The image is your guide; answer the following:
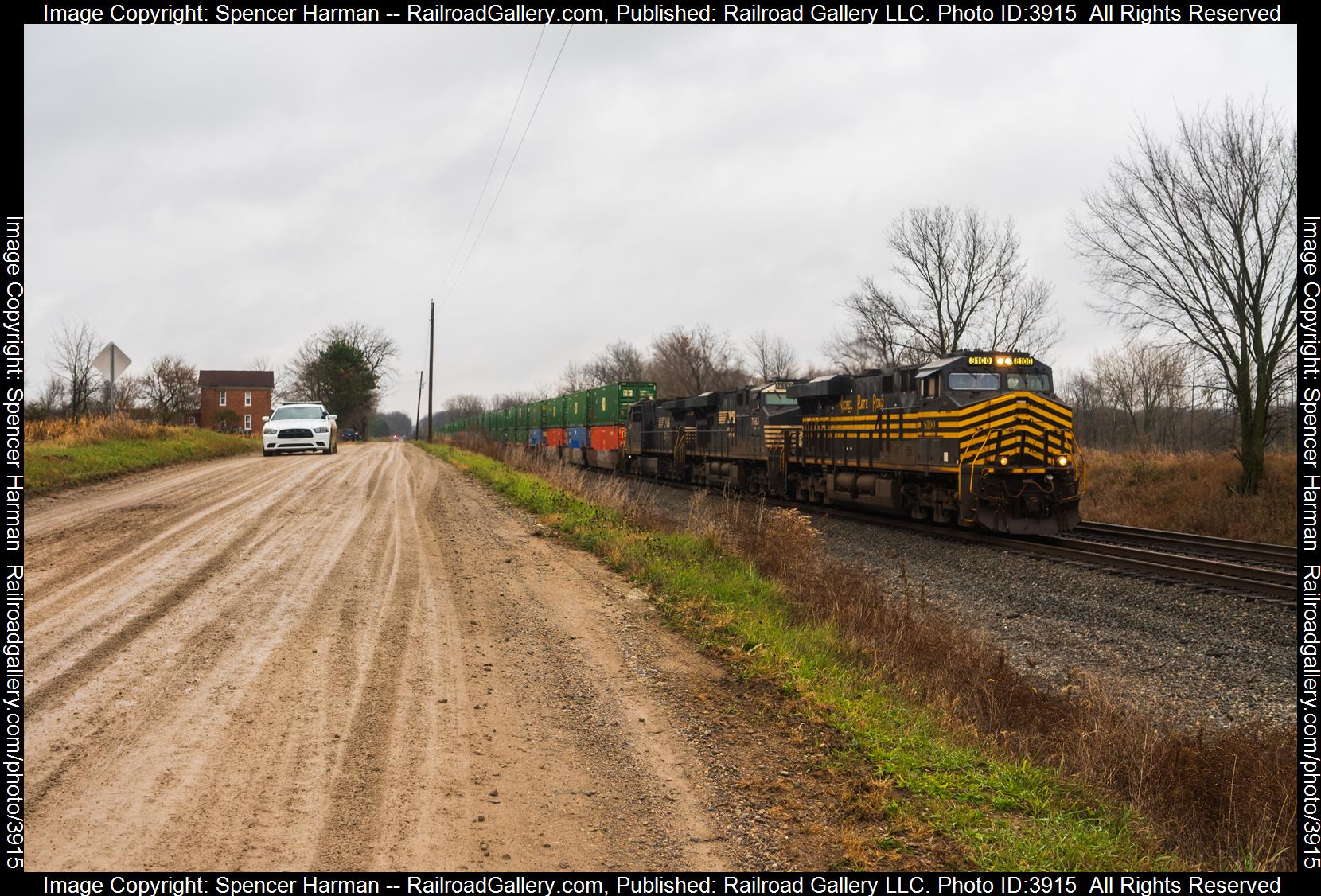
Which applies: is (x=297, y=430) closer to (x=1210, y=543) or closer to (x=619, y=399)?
(x=619, y=399)

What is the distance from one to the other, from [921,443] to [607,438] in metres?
22.2

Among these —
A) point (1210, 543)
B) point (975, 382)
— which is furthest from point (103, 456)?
point (1210, 543)

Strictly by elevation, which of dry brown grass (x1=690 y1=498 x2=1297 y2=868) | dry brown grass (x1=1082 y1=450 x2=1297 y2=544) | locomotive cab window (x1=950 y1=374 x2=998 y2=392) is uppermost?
locomotive cab window (x1=950 y1=374 x2=998 y2=392)

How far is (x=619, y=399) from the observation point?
118 feet

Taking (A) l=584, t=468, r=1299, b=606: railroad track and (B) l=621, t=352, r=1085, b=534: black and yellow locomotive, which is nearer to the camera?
(A) l=584, t=468, r=1299, b=606: railroad track

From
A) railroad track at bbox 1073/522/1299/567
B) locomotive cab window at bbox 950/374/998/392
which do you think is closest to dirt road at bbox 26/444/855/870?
locomotive cab window at bbox 950/374/998/392

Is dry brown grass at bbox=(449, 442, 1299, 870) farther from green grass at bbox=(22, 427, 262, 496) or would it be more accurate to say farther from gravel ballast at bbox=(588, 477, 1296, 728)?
green grass at bbox=(22, 427, 262, 496)

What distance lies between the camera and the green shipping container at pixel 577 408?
4091cm

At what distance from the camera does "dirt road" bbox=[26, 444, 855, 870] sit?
11.2 ft

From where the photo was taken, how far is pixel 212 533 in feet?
34.3

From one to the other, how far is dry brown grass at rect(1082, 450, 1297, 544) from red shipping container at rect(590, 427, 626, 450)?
57.3ft

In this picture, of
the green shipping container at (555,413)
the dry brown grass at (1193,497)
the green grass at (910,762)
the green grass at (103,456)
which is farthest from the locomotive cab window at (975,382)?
the green shipping container at (555,413)
